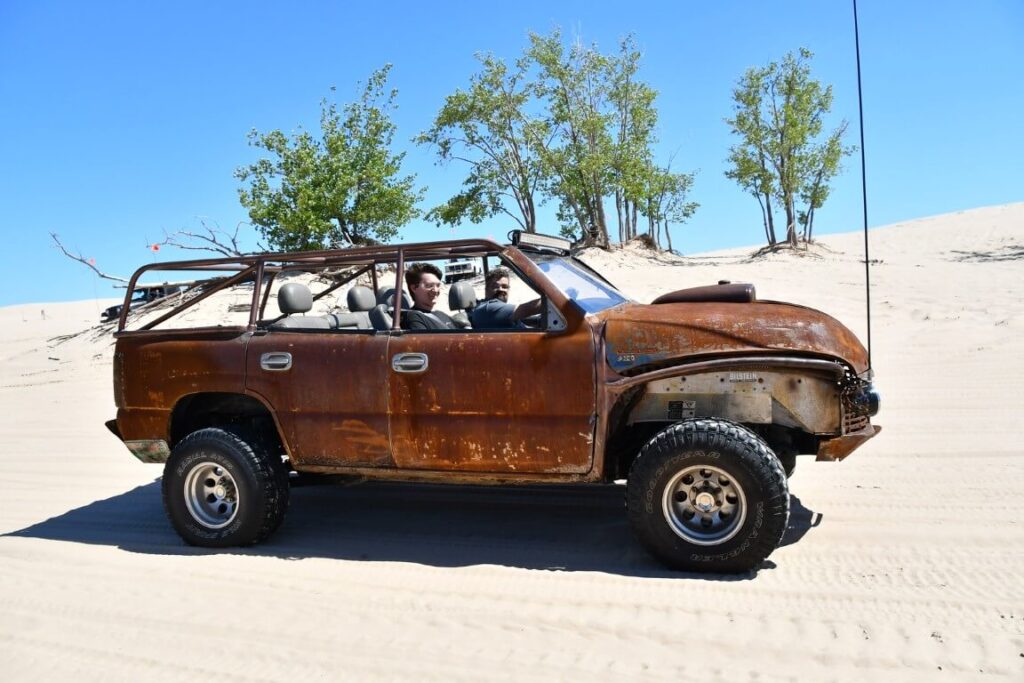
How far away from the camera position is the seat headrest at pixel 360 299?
6.18 meters

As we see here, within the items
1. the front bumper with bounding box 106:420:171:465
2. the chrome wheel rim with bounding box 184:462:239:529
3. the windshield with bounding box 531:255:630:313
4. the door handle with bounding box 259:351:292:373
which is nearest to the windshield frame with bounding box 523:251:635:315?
the windshield with bounding box 531:255:630:313

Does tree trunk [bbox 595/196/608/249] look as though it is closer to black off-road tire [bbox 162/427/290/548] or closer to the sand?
the sand

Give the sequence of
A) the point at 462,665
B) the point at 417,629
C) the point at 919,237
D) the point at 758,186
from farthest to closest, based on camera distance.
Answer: the point at 919,237 < the point at 758,186 < the point at 417,629 < the point at 462,665

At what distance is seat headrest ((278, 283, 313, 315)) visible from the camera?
5418mm

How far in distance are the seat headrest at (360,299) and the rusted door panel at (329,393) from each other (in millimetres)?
828

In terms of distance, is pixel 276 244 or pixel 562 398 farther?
pixel 276 244

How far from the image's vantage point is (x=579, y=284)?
5.29 metres

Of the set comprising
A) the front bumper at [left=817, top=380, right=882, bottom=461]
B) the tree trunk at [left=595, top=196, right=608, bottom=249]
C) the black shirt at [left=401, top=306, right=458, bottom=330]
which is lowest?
the front bumper at [left=817, top=380, right=882, bottom=461]

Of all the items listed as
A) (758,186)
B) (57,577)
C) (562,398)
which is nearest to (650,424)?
(562,398)

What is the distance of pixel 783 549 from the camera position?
4.77 m

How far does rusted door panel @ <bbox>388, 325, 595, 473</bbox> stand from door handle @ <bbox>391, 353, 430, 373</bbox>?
1.0 inches

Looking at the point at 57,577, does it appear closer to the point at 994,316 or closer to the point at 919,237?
the point at 994,316

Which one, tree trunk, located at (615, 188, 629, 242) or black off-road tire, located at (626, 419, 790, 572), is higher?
tree trunk, located at (615, 188, 629, 242)

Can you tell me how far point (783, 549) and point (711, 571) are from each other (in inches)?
23.7
